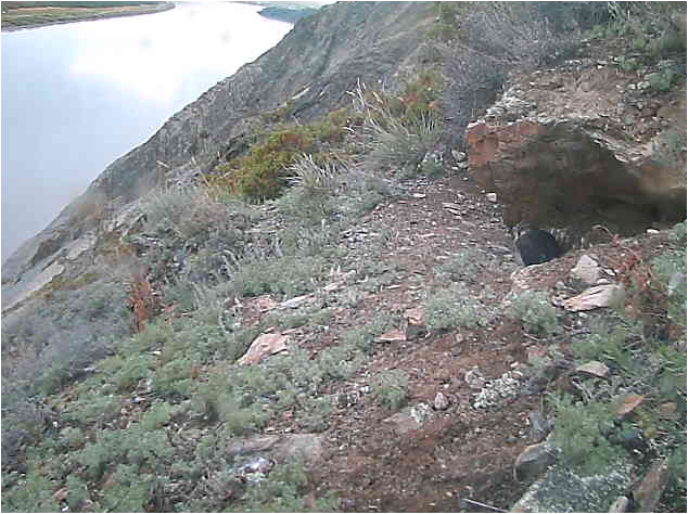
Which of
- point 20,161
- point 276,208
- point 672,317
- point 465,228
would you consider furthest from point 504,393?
point 20,161

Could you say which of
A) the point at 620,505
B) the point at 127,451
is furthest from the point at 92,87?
the point at 620,505

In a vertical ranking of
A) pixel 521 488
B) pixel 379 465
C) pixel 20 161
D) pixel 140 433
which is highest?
pixel 20 161

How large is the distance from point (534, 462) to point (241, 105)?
21.9 metres

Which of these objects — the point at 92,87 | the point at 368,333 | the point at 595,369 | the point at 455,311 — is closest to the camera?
the point at 595,369

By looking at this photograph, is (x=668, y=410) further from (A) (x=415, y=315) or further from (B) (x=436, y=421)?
(A) (x=415, y=315)

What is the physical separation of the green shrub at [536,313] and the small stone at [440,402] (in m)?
0.53

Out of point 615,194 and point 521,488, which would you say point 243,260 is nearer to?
point 615,194

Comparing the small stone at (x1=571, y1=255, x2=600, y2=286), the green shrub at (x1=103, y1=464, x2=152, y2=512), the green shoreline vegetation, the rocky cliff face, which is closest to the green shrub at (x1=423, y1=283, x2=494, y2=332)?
the small stone at (x1=571, y1=255, x2=600, y2=286)

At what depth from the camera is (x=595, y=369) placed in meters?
2.71

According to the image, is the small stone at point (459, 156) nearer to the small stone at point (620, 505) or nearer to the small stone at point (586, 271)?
the small stone at point (586, 271)

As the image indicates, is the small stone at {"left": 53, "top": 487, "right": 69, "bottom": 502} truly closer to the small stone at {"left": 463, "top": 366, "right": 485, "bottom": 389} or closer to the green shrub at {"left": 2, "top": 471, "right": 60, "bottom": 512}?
the green shrub at {"left": 2, "top": 471, "right": 60, "bottom": 512}

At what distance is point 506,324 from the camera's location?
10.7ft

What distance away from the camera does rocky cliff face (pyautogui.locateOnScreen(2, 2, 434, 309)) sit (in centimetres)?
1241

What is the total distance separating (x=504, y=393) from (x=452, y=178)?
281 centimetres
